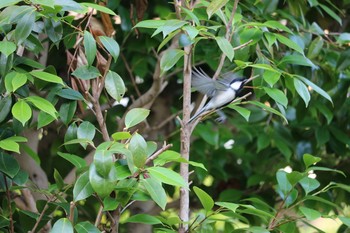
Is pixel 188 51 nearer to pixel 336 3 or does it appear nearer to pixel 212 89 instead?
pixel 212 89

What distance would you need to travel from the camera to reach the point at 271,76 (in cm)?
142

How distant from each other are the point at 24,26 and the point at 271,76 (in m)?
0.52

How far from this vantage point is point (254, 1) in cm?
183

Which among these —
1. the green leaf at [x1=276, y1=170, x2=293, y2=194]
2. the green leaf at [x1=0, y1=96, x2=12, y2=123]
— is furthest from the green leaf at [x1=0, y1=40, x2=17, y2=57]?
the green leaf at [x1=276, y1=170, x2=293, y2=194]

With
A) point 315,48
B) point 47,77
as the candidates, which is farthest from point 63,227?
point 315,48

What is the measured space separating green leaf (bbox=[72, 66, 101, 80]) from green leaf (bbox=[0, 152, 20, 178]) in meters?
0.23

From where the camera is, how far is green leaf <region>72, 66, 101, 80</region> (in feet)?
4.33

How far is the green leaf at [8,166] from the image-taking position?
1348 mm

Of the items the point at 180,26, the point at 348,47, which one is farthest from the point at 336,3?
the point at 180,26

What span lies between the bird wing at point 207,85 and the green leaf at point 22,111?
39 cm

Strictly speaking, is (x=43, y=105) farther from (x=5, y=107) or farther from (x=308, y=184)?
(x=308, y=184)

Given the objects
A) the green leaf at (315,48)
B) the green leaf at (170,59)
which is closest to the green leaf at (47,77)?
the green leaf at (170,59)

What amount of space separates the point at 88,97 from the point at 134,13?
60cm

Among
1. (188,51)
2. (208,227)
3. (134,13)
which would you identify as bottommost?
(208,227)
